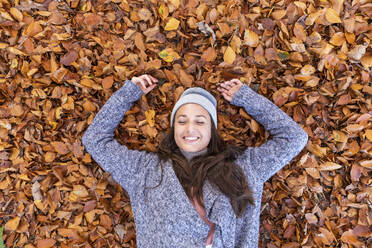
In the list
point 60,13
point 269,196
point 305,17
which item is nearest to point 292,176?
point 269,196

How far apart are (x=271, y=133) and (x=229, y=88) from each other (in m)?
0.37

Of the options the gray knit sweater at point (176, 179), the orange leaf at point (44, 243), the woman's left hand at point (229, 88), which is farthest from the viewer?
the orange leaf at point (44, 243)

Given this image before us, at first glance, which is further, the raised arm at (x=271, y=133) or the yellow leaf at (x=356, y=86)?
the yellow leaf at (x=356, y=86)

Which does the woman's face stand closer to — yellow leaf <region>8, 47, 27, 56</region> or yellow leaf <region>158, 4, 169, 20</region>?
yellow leaf <region>158, 4, 169, 20</region>

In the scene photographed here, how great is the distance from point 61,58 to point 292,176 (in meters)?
1.66

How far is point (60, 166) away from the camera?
1814 mm

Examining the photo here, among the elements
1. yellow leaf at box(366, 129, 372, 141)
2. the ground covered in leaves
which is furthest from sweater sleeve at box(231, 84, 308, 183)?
yellow leaf at box(366, 129, 372, 141)

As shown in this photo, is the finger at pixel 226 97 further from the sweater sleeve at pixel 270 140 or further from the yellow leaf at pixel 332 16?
the yellow leaf at pixel 332 16

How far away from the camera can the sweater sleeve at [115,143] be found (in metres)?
1.61

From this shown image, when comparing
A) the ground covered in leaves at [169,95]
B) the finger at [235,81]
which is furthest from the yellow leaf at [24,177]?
the finger at [235,81]

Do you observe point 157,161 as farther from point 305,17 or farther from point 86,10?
point 305,17

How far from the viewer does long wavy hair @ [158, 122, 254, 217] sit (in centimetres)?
149

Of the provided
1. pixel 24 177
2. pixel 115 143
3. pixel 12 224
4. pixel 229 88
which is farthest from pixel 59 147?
pixel 229 88

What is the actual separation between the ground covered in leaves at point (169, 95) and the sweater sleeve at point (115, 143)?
0.13 m
